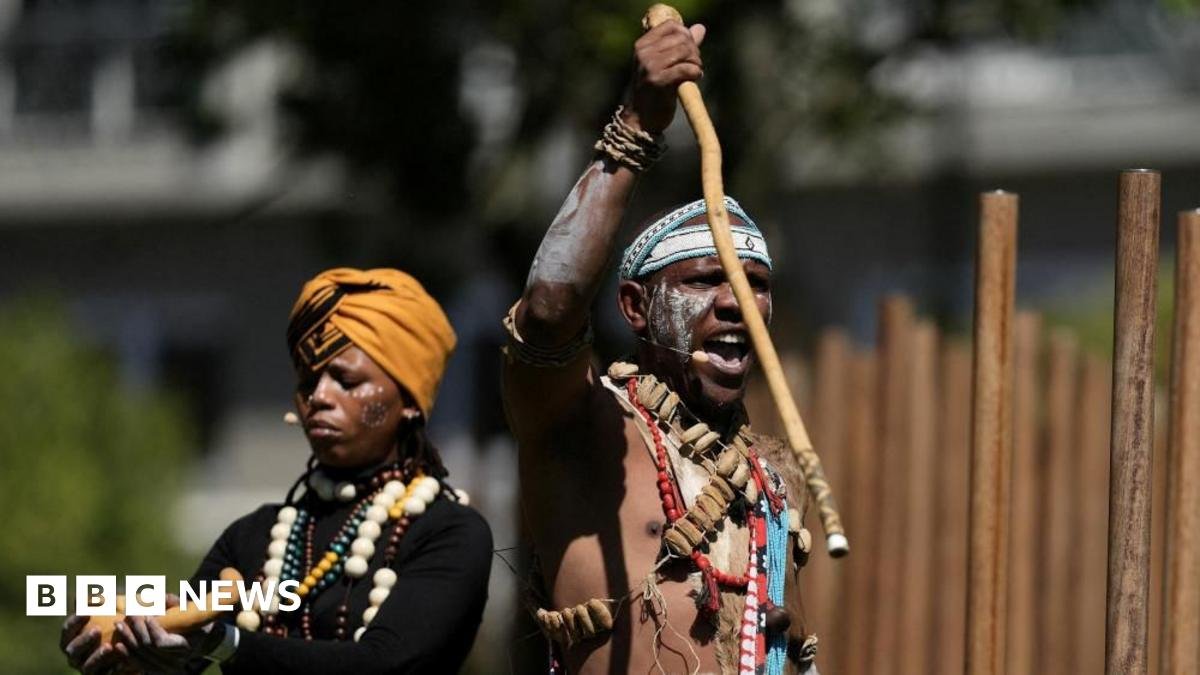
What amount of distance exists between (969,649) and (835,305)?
11683mm

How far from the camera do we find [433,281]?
9.77 metres

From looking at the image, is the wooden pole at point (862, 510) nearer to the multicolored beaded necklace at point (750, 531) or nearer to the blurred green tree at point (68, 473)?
the multicolored beaded necklace at point (750, 531)

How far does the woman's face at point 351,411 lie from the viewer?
4.58m

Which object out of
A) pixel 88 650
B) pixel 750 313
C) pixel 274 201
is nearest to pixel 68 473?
pixel 274 201

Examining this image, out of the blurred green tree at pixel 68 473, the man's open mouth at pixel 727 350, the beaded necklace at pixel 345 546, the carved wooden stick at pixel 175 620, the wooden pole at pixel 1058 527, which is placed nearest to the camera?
the carved wooden stick at pixel 175 620

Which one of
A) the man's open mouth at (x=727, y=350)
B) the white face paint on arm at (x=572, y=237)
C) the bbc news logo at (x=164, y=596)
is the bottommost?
the bbc news logo at (x=164, y=596)

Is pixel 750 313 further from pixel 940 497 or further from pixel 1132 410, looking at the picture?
pixel 940 497

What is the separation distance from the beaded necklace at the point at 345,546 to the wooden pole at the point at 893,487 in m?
2.78

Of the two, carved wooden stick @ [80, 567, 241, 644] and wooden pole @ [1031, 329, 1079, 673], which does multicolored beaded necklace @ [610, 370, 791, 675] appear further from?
wooden pole @ [1031, 329, 1079, 673]

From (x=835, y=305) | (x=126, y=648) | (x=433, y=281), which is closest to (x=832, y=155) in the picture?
(x=433, y=281)

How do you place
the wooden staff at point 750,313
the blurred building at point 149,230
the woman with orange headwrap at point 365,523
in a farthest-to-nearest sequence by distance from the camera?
1. the blurred building at point 149,230
2. the woman with orange headwrap at point 365,523
3. the wooden staff at point 750,313

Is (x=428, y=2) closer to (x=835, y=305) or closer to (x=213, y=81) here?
(x=213, y=81)

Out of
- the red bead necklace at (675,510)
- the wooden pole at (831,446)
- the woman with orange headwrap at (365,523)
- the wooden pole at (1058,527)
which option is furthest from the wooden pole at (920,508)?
the red bead necklace at (675,510)

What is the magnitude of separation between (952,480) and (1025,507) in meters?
0.28
